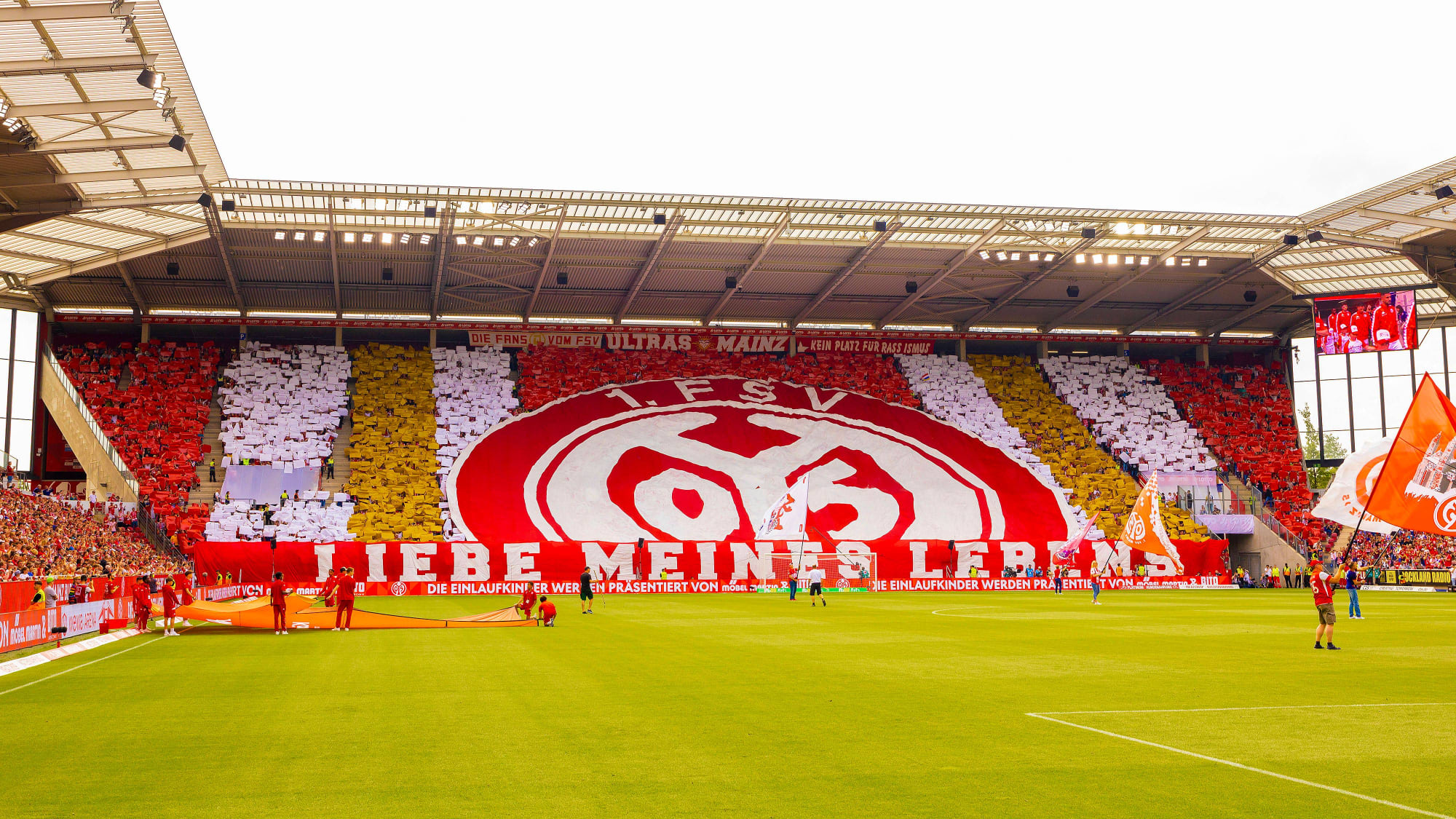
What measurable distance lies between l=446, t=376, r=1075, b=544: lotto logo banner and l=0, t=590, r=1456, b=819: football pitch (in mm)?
26501

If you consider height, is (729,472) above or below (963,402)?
below

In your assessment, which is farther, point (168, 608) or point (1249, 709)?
point (168, 608)

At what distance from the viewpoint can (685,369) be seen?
197 ft

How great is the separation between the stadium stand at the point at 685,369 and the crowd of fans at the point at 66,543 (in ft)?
63.4

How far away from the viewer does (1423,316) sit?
60750 millimetres

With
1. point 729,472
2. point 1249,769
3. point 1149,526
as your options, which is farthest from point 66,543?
point 1249,769

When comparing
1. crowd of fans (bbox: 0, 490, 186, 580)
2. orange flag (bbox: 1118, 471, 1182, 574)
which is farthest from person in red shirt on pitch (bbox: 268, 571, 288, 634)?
orange flag (bbox: 1118, 471, 1182, 574)

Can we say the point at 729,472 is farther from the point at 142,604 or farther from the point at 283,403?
the point at 142,604

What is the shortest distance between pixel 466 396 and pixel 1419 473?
4333cm

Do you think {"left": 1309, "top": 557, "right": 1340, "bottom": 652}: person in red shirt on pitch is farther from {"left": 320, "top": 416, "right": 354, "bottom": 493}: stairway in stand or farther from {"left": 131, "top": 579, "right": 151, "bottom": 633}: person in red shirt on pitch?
{"left": 320, "top": 416, "right": 354, "bottom": 493}: stairway in stand

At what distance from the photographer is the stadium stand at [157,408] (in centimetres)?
4716

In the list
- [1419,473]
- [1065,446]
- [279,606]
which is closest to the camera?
[1419,473]

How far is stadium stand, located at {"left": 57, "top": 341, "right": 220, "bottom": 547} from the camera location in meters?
47.2

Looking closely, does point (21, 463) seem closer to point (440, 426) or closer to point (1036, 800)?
point (440, 426)
